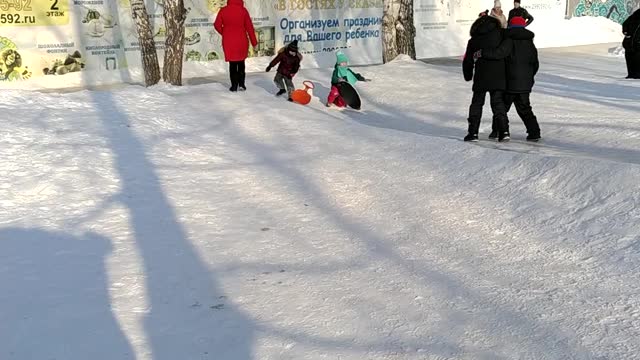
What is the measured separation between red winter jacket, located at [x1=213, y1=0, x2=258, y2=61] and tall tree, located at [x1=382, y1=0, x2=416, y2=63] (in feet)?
13.5

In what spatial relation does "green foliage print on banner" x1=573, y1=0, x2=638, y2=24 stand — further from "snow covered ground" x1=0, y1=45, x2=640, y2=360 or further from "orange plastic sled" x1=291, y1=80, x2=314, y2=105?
"snow covered ground" x1=0, y1=45, x2=640, y2=360

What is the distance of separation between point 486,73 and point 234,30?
503cm

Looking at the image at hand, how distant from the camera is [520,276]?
Result: 4.26 metres

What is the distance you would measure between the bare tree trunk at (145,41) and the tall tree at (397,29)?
521 centimetres

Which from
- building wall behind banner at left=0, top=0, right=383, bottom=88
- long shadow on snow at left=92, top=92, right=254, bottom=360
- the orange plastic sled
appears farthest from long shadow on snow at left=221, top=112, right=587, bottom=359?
building wall behind banner at left=0, top=0, right=383, bottom=88

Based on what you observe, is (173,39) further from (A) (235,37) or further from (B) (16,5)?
(B) (16,5)

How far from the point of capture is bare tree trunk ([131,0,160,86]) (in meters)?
11.3

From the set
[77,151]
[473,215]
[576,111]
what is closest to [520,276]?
[473,215]

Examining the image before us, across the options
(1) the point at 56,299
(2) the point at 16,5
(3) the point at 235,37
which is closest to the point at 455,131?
(3) the point at 235,37

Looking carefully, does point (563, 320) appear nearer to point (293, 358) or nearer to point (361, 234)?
point (293, 358)

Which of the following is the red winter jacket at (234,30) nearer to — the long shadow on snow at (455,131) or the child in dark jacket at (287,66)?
the child in dark jacket at (287,66)

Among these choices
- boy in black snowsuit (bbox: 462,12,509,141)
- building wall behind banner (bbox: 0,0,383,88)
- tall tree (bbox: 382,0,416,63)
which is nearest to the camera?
boy in black snowsuit (bbox: 462,12,509,141)

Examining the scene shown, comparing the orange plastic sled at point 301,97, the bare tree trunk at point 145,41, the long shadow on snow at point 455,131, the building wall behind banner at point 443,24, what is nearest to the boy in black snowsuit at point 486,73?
the long shadow on snow at point 455,131

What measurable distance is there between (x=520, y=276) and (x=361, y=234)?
4.47 feet
